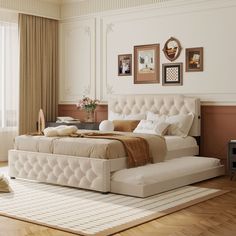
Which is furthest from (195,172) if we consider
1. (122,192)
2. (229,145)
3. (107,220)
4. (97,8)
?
(97,8)

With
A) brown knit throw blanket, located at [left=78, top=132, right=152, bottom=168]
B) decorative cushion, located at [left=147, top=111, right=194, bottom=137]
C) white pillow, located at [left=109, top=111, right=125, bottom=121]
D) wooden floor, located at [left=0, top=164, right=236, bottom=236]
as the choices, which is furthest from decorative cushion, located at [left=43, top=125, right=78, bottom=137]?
wooden floor, located at [left=0, top=164, right=236, bottom=236]

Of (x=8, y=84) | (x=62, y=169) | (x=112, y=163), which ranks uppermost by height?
(x=8, y=84)

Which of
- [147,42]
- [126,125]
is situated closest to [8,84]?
[126,125]

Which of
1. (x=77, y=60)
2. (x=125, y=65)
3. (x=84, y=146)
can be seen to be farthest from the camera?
(x=77, y=60)

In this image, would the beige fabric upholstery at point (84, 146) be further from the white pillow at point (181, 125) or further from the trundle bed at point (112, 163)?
the white pillow at point (181, 125)

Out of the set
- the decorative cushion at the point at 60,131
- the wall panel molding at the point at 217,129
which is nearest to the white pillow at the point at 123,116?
the wall panel molding at the point at 217,129

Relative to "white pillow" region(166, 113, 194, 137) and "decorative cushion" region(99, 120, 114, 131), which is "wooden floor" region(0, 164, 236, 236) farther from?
"decorative cushion" region(99, 120, 114, 131)

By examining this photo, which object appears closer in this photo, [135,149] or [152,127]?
[135,149]

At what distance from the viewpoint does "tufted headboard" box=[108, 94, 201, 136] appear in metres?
7.02

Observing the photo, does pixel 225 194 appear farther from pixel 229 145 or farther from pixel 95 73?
pixel 95 73

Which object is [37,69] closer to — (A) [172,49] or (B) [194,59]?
(A) [172,49]

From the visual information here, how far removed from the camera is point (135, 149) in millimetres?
5672

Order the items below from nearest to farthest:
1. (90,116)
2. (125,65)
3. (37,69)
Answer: (125,65)
(90,116)
(37,69)

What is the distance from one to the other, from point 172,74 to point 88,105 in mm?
1540
